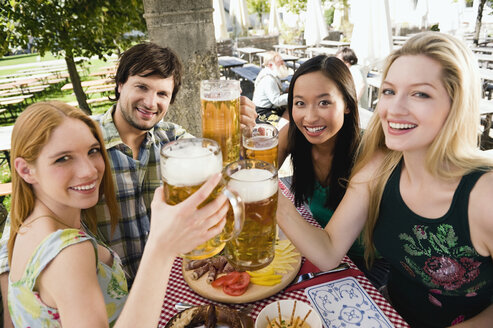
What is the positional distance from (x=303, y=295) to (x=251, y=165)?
742mm

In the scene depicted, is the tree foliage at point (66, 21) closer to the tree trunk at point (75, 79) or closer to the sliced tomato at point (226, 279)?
the tree trunk at point (75, 79)

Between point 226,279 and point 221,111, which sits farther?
point 226,279

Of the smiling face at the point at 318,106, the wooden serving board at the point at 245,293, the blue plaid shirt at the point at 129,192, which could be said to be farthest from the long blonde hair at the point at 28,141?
the smiling face at the point at 318,106

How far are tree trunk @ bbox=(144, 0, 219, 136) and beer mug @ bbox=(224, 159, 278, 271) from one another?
8.87ft

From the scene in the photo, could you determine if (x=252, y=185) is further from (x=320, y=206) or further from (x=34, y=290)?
(x=320, y=206)

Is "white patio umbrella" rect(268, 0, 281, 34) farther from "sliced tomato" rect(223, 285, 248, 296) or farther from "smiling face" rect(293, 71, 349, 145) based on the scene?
"sliced tomato" rect(223, 285, 248, 296)

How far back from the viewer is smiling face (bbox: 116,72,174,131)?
2266 mm

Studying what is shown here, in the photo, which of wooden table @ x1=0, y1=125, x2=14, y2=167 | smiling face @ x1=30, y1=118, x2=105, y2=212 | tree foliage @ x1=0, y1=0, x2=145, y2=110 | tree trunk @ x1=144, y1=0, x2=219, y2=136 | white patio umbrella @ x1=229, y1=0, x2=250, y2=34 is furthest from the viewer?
white patio umbrella @ x1=229, y1=0, x2=250, y2=34

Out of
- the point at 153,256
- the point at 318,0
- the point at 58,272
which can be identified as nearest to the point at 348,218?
the point at 153,256

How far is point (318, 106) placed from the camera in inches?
85.4

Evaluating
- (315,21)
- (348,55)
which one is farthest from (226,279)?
(315,21)

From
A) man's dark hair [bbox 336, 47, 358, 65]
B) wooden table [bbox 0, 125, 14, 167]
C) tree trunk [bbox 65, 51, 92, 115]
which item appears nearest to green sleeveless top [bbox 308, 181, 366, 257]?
wooden table [bbox 0, 125, 14, 167]

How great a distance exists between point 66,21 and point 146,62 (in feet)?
11.4

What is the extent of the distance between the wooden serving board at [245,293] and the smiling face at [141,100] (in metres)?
1.23
